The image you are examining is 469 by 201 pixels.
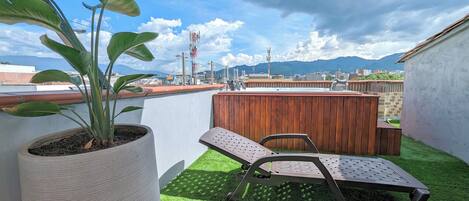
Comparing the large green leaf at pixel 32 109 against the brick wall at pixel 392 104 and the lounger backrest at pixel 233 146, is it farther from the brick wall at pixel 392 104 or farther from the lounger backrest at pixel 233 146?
the brick wall at pixel 392 104

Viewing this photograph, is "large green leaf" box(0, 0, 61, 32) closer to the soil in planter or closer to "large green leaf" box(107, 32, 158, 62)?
"large green leaf" box(107, 32, 158, 62)

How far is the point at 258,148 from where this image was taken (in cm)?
307

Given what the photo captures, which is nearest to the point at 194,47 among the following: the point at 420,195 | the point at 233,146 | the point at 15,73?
the point at 233,146

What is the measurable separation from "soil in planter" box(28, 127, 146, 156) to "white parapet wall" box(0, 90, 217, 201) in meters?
0.20

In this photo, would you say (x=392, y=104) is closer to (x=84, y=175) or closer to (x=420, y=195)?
(x=420, y=195)

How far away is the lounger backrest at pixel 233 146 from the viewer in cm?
258

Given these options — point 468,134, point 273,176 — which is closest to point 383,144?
point 468,134

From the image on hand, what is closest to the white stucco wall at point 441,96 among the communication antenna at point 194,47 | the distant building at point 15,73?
the communication antenna at point 194,47

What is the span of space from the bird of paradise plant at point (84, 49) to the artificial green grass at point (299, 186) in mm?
1608

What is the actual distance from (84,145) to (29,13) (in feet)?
2.44

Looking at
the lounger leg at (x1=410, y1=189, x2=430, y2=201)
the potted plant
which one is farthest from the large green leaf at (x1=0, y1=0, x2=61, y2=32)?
the lounger leg at (x1=410, y1=189, x2=430, y2=201)

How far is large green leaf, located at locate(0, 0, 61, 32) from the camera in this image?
3.14 ft

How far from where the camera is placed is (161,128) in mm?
2807

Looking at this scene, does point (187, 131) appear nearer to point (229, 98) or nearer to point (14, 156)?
point (229, 98)
